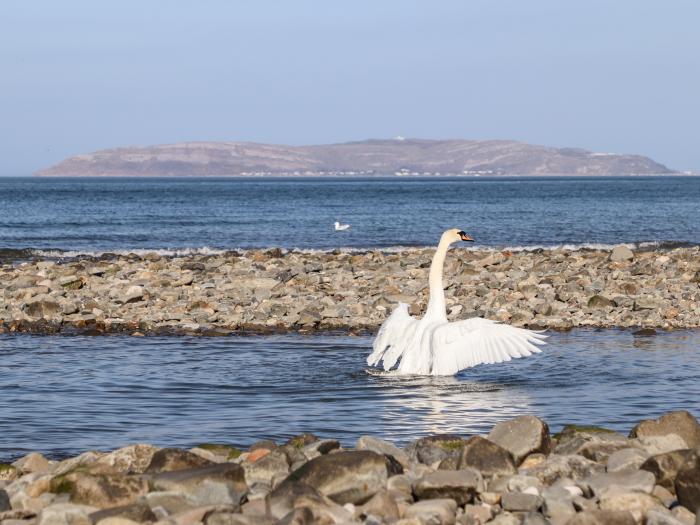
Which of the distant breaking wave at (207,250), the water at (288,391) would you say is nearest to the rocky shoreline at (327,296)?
the water at (288,391)

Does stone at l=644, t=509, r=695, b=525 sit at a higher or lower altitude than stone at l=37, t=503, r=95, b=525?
higher

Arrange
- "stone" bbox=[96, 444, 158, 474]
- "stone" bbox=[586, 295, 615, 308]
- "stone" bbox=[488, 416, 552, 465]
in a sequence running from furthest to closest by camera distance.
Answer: "stone" bbox=[586, 295, 615, 308] < "stone" bbox=[488, 416, 552, 465] < "stone" bbox=[96, 444, 158, 474]

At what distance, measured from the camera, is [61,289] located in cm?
Result: 2070

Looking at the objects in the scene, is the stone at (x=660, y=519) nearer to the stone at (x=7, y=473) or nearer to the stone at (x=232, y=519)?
the stone at (x=232, y=519)

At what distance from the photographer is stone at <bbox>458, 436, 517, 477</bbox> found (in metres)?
7.68

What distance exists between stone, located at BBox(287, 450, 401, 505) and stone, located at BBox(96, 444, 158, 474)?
1.28m

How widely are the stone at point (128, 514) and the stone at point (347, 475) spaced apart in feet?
3.23

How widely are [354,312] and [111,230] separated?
34332 mm

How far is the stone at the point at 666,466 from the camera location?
7.27 m

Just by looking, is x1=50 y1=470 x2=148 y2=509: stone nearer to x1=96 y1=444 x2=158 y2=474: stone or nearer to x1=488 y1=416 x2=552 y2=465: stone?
x1=96 y1=444 x2=158 y2=474: stone

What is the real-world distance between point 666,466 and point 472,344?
5.37 meters

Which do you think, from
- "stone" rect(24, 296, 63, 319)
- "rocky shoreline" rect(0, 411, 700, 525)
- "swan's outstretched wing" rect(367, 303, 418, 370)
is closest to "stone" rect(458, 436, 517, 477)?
"rocky shoreline" rect(0, 411, 700, 525)

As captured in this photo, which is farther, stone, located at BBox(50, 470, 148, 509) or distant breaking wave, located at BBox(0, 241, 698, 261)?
distant breaking wave, located at BBox(0, 241, 698, 261)

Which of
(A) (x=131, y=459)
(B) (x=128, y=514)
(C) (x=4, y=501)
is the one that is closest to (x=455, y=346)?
(A) (x=131, y=459)
